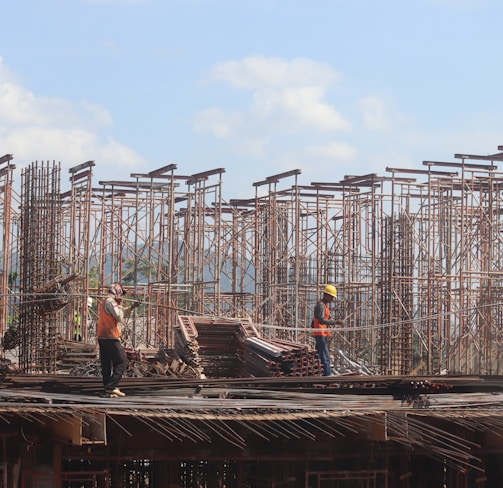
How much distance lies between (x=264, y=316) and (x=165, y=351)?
50.4ft

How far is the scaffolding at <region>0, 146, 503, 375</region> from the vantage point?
2442 centimetres

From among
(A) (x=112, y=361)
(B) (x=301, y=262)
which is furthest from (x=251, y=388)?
(B) (x=301, y=262)

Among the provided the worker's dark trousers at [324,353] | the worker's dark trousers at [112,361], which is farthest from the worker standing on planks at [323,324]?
the worker's dark trousers at [112,361]

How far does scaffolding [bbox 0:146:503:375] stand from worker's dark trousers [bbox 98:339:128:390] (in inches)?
321

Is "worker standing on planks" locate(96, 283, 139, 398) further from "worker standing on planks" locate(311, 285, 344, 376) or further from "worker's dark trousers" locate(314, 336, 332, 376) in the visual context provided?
"worker's dark trousers" locate(314, 336, 332, 376)

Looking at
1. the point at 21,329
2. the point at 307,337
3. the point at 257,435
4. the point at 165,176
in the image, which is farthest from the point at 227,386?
the point at 307,337

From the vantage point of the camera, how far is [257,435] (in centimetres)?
1292

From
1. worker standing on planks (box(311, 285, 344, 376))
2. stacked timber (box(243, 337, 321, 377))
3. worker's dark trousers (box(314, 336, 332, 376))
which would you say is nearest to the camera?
worker standing on planks (box(311, 285, 344, 376))

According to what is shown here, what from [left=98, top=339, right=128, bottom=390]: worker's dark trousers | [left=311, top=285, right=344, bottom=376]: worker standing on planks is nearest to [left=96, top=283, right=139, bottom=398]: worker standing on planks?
[left=98, top=339, right=128, bottom=390]: worker's dark trousers

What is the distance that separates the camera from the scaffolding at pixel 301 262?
2442 cm

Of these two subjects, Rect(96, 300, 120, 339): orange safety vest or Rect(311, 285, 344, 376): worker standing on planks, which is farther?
Rect(311, 285, 344, 376): worker standing on planks

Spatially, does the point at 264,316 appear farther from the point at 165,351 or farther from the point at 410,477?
the point at 410,477

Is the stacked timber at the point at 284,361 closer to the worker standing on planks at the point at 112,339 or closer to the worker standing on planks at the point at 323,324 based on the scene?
the worker standing on planks at the point at 323,324

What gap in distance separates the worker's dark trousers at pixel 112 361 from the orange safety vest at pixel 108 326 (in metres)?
0.07
